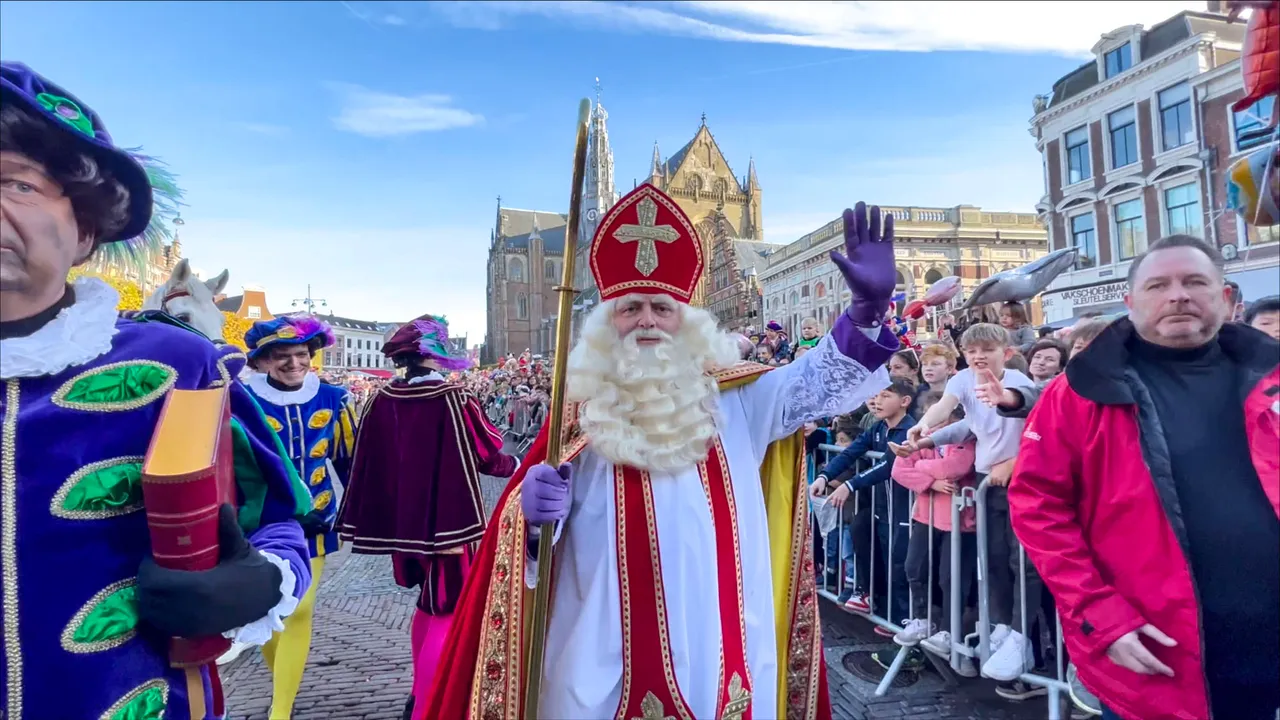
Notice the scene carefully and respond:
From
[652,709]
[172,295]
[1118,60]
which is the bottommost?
[652,709]

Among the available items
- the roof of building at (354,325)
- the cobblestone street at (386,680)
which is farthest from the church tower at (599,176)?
the cobblestone street at (386,680)

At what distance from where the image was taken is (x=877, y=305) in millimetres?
2119

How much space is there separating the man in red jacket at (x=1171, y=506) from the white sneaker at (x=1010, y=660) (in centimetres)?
151

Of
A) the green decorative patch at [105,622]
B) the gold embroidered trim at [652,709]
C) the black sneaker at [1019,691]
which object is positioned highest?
the green decorative patch at [105,622]

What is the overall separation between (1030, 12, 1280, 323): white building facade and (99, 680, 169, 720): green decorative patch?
20.5 metres

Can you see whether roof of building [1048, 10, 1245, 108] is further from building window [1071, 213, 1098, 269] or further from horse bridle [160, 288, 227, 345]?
horse bridle [160, 288, 227, 345]

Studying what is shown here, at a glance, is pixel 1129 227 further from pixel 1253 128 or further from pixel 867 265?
pixel 867 265

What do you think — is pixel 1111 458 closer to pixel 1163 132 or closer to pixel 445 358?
pixel 445 358

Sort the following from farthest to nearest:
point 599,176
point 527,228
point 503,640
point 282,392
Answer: point 527,228, point 599,176, point 282,392, point 503,640

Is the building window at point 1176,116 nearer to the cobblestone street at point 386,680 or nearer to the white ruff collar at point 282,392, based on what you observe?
the cobblestone street at point 386,680

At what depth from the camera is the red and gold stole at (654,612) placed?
6.72ft

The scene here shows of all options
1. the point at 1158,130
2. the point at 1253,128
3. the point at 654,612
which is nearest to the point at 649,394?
the point at 654,612

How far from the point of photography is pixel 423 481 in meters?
4.06

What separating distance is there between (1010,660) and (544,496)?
9.52 feet
